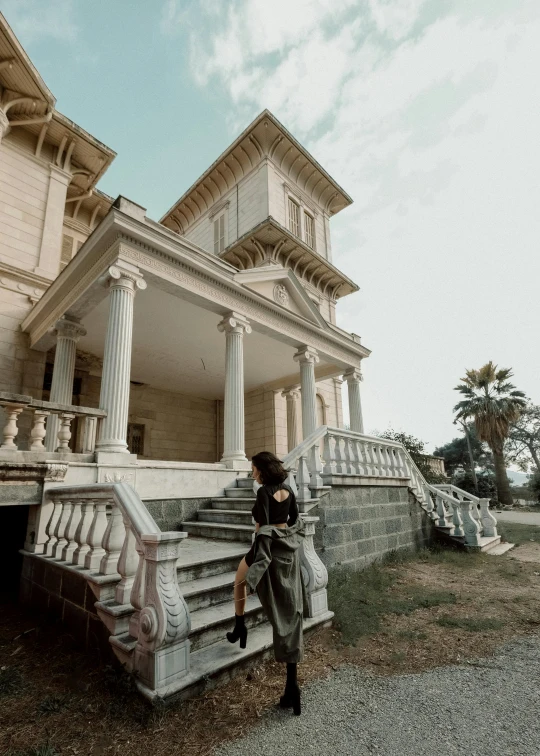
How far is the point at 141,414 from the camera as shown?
14.1 metres

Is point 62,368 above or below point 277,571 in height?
above

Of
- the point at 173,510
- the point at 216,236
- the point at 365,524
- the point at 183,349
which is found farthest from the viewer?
the point at 216,236

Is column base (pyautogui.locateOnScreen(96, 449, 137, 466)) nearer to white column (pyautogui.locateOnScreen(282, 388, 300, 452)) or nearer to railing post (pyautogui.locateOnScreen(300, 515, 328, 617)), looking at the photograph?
railing post (pyautogui.locateOnScreen(300, 515, 328, 617))

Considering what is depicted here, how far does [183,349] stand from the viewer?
11945 mm

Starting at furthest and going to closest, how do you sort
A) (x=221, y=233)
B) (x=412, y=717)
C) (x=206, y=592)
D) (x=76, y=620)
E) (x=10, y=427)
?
1. (x=221, y=233)
2. (x=10, y=427)
3. (x=206, y=592)
4. (x=76, y=620)
5. (x=412, y=717)

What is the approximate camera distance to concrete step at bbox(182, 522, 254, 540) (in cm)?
587

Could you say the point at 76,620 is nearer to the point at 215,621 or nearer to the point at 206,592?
the point at 206,592

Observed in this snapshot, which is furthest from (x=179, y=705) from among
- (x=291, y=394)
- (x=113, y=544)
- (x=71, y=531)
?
(x=291, y=394)

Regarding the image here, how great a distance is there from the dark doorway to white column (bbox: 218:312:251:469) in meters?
3.89

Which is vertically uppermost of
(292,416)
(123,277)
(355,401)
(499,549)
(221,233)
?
(221,233)

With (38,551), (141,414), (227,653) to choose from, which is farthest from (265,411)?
(227,653)

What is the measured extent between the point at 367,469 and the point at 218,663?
18.0ft

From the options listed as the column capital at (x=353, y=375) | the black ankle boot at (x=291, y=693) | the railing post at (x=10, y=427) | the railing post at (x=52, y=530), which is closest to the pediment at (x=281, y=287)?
the column capital at (x=353, y=375)

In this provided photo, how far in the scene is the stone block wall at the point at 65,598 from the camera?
3.66 metres
